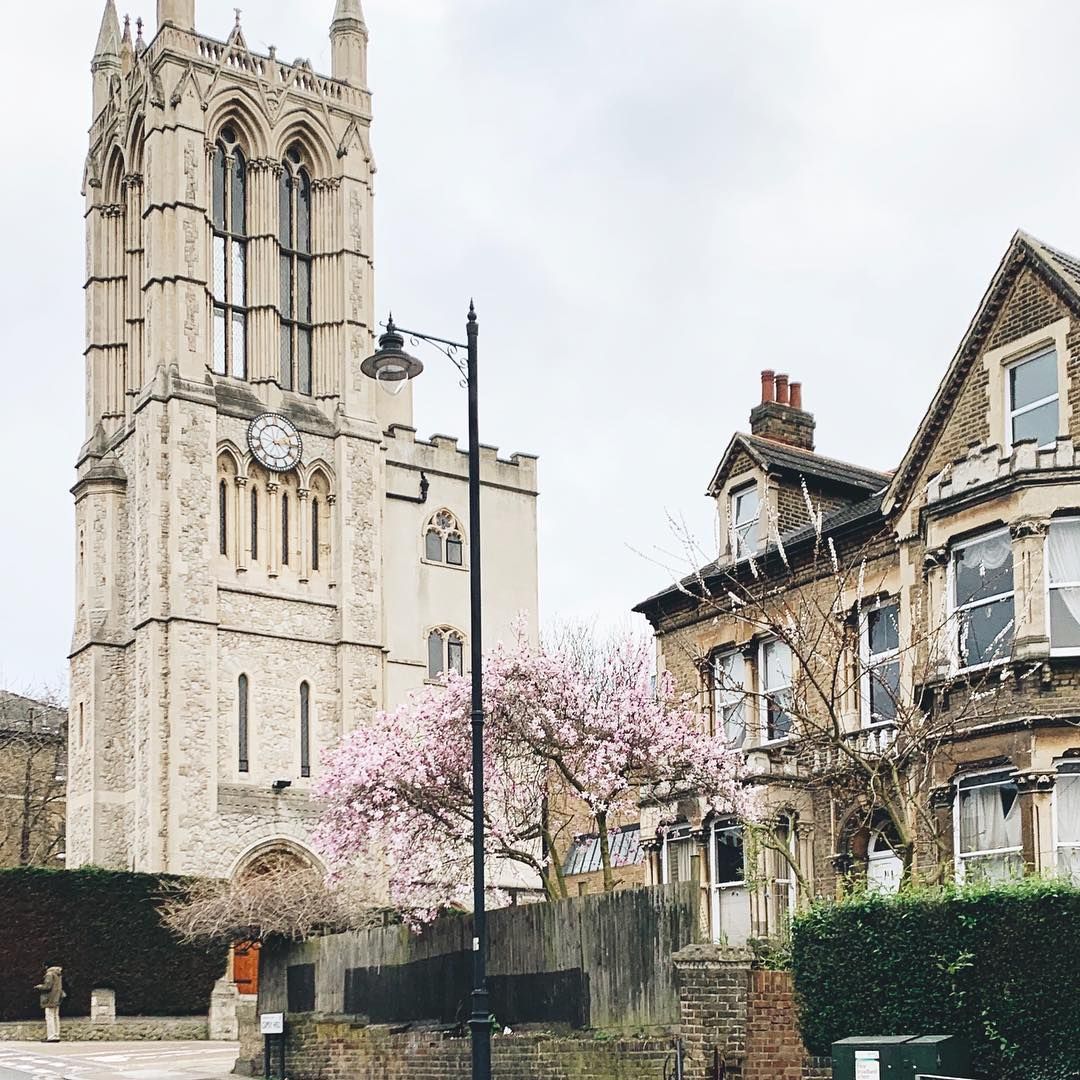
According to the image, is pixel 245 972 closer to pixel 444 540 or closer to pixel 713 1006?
pixel 444 540

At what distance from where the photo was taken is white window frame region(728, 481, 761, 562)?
3103 centimetres

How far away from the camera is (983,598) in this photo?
24.7m

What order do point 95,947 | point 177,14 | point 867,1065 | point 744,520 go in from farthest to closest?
point 177,14 → point 95,947 → point 744,520 → point 867,1065

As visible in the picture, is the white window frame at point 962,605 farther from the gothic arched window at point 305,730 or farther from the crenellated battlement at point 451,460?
the crenellated battlement at point 451,460

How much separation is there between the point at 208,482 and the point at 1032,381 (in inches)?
1342

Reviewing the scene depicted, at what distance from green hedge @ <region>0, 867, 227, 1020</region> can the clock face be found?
14.5 metres

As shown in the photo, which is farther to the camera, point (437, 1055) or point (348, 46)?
point (348, 46)

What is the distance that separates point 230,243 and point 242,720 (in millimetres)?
15784

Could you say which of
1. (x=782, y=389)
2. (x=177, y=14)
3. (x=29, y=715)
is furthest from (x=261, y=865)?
(x=177, y=14)

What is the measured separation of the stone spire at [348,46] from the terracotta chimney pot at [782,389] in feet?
107

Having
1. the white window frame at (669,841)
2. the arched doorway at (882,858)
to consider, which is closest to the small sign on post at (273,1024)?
the white window frame at (669,841)

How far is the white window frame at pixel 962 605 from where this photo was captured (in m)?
24.1

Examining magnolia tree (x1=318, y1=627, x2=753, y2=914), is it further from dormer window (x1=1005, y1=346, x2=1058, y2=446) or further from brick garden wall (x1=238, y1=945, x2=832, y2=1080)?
dormer window (x1=1005, y1=346, x2=1058, y2=446)

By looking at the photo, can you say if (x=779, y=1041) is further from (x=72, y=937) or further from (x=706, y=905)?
(x=72, y=937)
